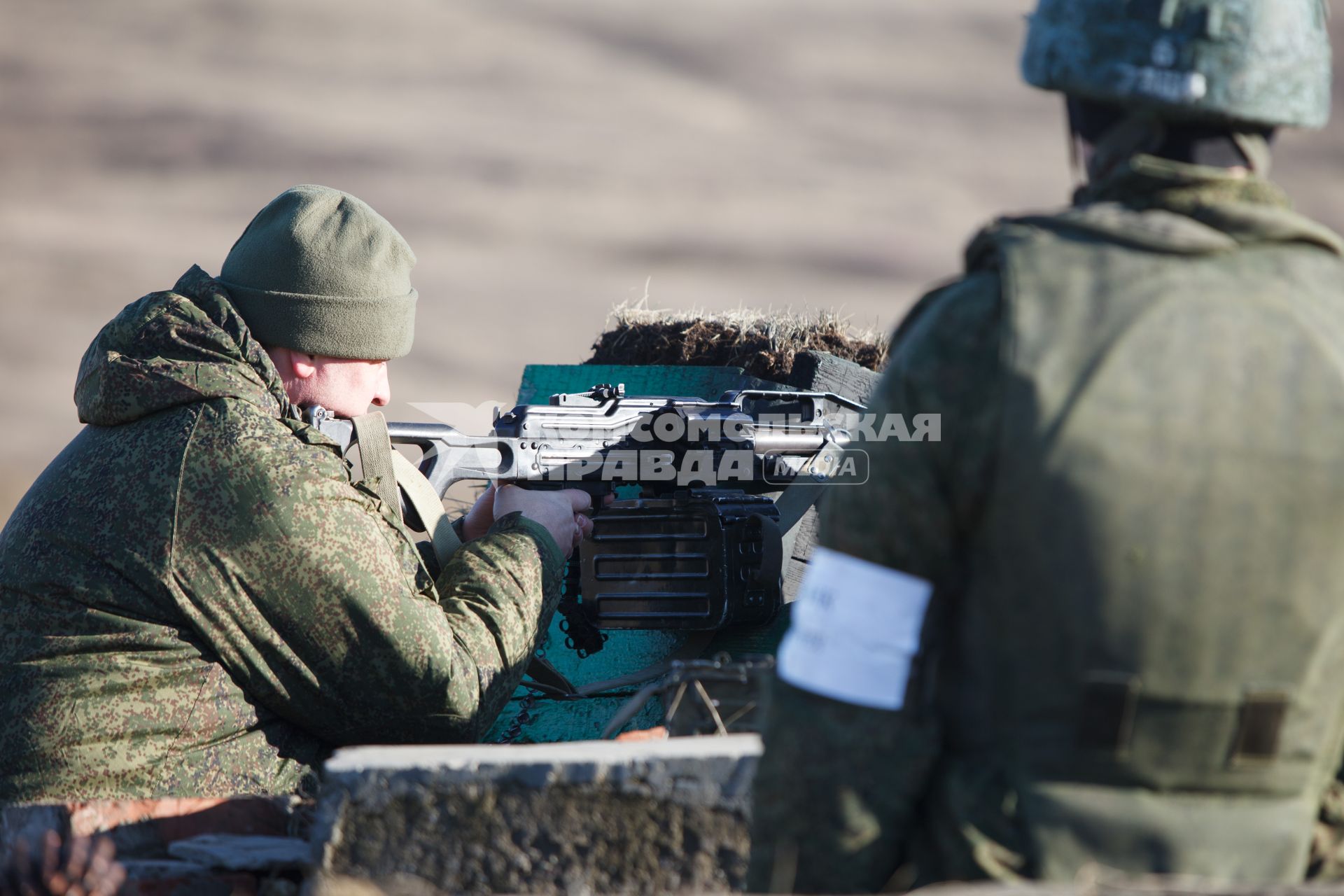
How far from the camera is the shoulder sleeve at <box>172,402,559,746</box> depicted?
9.98ft

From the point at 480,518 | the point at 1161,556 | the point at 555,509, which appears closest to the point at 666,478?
the point at 555,509

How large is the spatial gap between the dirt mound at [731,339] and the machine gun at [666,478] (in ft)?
4.51

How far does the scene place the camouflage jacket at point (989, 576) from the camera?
1721mm

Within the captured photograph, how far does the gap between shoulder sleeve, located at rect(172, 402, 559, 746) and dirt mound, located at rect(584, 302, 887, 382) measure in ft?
9.69

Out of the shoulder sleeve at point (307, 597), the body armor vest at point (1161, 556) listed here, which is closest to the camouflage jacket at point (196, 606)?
the shoulder sleeve at point (307, 597)

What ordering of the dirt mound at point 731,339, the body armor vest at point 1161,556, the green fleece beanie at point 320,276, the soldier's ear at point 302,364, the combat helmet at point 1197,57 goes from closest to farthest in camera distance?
the body armor vest at point 1161,556, the combat helmet at point 1197,57, the green fleece beanie at point 320,276, the soldier's ear at point 302,364, the dirt mound at point 731,339

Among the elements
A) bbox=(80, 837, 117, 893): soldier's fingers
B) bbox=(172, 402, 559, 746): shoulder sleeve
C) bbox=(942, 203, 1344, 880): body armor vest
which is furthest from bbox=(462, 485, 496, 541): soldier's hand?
bbox=(942, 203, 1344, 880): body armor vest

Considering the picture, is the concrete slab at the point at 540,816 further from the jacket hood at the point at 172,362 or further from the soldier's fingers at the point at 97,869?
the jacket hood at the point at 172,362

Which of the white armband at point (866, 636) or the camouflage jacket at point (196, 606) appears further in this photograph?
the camouflage jacket at point (196, 606)

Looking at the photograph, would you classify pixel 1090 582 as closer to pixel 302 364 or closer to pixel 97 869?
pixel 97 869

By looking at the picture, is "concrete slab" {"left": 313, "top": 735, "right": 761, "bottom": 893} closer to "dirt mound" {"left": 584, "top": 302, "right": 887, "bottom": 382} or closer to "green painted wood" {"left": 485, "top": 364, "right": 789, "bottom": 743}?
"green painted wood" {"left": 485, "top": 364, "right": 789, "bottom": 743}

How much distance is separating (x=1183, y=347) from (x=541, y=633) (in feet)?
7.40

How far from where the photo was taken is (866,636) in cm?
177

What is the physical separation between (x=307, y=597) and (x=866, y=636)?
168cm
